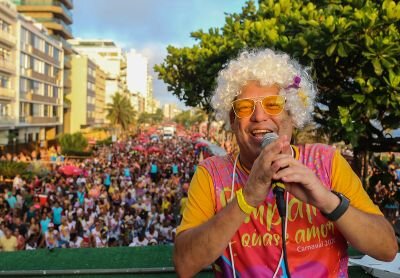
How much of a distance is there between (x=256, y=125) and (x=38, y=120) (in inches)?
1877

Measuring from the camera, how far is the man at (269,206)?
4.75 feet

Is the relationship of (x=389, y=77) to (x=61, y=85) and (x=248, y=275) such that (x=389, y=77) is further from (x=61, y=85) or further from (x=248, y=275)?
(x=61, y=85)

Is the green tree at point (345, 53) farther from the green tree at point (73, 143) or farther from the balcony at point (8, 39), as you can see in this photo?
the balcony at point (8, 39)

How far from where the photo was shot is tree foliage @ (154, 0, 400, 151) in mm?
6422

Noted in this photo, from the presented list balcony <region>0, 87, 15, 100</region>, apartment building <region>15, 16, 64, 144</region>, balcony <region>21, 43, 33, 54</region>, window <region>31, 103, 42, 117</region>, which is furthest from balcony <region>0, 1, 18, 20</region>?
window <region>31, 103, 42, 117</region>

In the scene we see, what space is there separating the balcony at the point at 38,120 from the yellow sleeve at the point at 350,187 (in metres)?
42.5

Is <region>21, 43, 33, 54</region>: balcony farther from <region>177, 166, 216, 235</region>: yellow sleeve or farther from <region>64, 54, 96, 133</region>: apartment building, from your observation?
<region>177, 166, 216, 235</region>: yellow sleeve

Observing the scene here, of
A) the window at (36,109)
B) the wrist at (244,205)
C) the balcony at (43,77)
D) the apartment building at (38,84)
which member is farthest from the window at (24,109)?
the wrist at (244,205)

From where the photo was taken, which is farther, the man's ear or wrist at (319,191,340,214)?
the man's ear

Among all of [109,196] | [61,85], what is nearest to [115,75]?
[61,85]

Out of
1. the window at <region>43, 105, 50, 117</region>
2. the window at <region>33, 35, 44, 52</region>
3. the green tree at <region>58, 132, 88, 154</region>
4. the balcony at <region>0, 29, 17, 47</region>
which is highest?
the window at <region>33, 35, 44, 52</region>

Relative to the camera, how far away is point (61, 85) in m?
54.6

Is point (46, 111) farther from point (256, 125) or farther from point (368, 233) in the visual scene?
point (368, 233)

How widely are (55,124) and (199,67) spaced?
45.9 m
